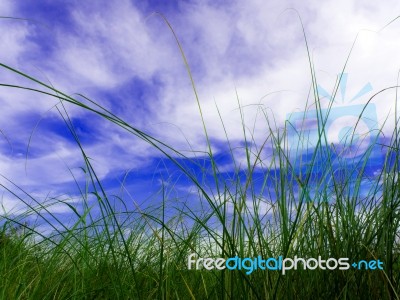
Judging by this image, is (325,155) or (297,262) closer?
(297,262)

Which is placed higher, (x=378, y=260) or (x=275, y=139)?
(x=275, y=139)

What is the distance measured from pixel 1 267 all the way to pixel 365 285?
2122 millimetres

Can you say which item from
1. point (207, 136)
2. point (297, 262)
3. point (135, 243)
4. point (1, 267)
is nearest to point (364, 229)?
point (297, 262)

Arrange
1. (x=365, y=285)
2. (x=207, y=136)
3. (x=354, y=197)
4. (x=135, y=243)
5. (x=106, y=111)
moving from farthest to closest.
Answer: (x=135, y=243)
(x=354, y=197)
(x=365, y=285)
(x=207, y=136)
(x=106, y=111)

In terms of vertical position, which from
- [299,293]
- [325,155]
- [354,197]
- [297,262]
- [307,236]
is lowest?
[299,293]

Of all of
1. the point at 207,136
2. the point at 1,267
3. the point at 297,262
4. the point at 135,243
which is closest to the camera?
the point at 207,136

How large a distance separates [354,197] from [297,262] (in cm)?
43

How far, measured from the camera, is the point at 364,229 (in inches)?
80.3

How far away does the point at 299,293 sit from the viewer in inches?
75.3

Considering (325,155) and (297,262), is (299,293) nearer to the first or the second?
(297,262)

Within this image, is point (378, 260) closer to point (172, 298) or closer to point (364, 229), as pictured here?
point (364, 229)

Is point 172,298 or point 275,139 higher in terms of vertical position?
point 275,139

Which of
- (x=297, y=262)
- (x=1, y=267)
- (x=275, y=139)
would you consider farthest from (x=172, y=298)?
(x=1, y=267)

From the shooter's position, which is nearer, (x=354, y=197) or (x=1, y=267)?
(x=354, y=197)
